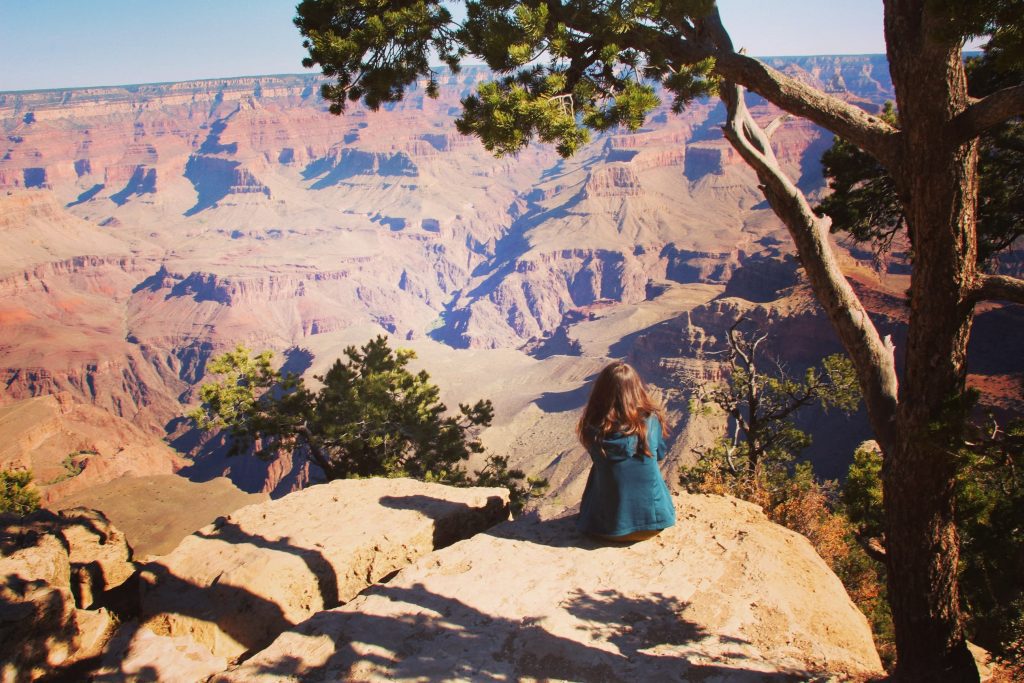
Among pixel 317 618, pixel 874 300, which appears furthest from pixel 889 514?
pixel 874 300

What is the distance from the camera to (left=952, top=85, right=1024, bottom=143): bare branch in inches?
128

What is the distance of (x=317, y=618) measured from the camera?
4906 mm

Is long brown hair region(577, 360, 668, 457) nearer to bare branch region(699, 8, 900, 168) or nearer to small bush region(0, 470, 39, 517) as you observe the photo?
bare branch region(699, 8, 900, 168)

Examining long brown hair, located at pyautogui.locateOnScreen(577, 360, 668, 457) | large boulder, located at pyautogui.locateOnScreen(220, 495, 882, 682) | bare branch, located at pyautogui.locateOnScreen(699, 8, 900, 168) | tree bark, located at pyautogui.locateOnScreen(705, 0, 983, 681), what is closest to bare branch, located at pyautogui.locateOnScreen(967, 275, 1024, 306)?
tree bark, located at pyautogui.locateOnScreen(705, 0, 983, 681)

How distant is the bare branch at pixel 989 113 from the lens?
3246 millimetres

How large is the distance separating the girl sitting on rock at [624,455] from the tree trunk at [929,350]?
5.94 ft

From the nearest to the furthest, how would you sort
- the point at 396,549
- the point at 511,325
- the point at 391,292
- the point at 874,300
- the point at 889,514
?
the point at 889,514, the point at 396,549, the point at 874,300, the point at 511,325, the point at 391,292

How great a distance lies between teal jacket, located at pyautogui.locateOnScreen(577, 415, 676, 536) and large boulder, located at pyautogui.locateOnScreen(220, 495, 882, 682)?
358 mm

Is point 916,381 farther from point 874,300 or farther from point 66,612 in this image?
point 874,300

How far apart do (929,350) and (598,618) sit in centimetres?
322

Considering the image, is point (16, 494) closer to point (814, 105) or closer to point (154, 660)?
point (154, 660)

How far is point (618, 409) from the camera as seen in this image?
201 inches

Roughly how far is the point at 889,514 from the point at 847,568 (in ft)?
21.7

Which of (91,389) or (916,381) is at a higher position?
(916,381)
